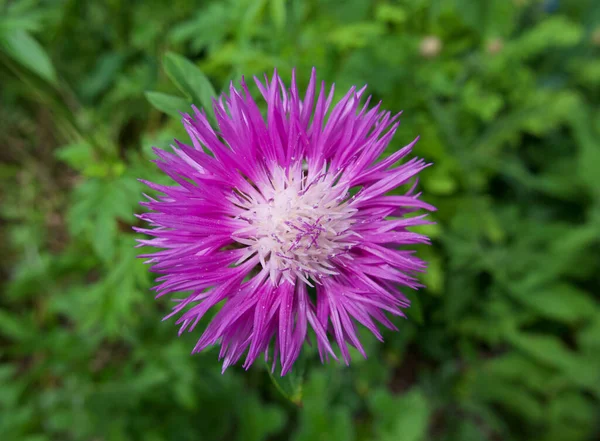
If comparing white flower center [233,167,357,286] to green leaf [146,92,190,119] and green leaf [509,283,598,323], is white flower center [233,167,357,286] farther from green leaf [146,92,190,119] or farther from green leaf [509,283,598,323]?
green leaf [509,283,598,323]

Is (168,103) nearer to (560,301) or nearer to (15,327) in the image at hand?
(15,327)

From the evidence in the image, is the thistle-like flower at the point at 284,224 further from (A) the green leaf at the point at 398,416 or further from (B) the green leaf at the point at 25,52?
(A) the green leaf at the point at 398,416

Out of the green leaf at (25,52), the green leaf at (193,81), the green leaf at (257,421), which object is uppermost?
the green leaf at (25,52)

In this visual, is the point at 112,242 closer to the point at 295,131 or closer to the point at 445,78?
the point at 295,131

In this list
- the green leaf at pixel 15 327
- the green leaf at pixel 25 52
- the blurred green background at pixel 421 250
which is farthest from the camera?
the green leaf at pixel 15 327

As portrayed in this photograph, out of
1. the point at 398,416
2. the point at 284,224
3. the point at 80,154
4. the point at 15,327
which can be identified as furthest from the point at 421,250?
the point at 15,327

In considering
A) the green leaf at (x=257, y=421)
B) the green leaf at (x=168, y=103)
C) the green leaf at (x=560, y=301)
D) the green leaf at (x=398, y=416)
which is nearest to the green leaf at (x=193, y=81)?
the green leaf at (x=168, y=103)

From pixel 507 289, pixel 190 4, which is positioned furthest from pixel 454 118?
pixel 190 4

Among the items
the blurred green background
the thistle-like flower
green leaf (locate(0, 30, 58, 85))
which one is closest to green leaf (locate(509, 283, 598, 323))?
the blurred green background
